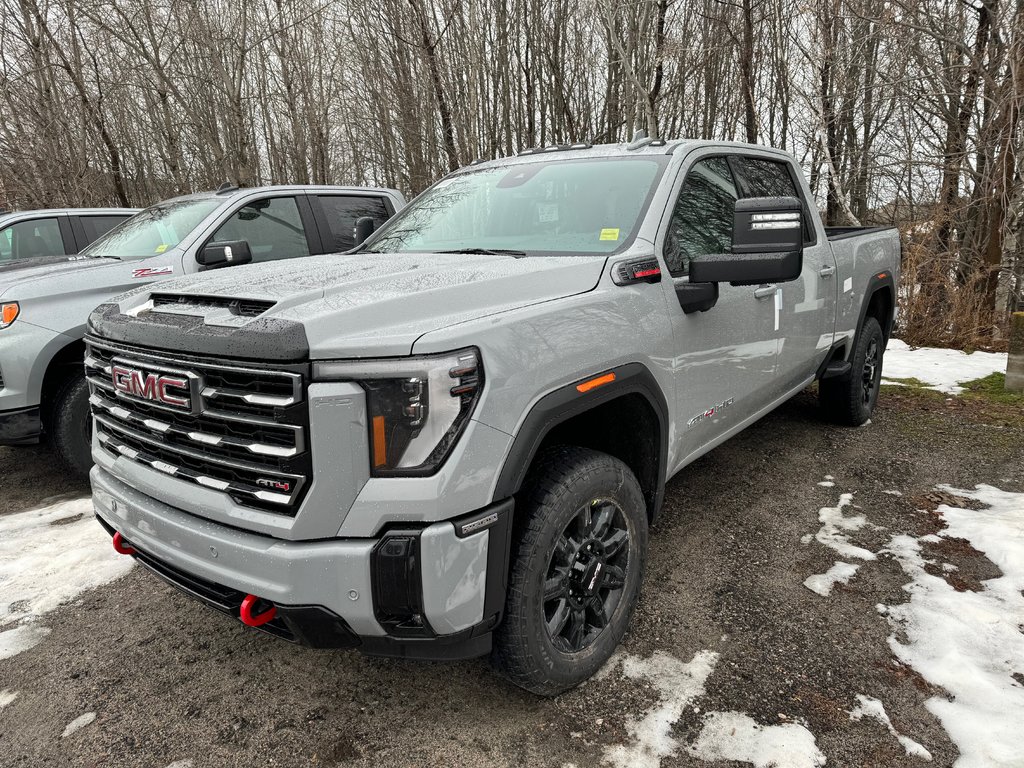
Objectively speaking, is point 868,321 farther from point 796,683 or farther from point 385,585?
point 385,585

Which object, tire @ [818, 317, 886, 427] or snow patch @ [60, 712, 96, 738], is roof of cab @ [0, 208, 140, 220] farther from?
tire @ [818, 317, 886, 427]

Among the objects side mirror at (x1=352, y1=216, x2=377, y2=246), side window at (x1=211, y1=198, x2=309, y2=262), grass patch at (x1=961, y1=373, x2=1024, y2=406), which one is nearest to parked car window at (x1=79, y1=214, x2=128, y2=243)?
side window at (x1=211, y1=198, x2=309, y2=262)

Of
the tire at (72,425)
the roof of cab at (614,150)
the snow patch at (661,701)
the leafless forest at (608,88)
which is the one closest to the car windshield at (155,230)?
the tire at (72,425)

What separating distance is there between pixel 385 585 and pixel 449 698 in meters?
0.85

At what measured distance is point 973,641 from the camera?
2570mm

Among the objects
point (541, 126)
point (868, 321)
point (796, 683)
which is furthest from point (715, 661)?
point (541, 126)

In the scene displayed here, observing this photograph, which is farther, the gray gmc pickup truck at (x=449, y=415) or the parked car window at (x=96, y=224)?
the parked car window at (x=96, y=224)

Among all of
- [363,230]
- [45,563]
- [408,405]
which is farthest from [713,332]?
[45,563]

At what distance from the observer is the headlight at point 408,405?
1761mm

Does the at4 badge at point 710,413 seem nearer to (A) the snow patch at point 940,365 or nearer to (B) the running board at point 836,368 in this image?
(B) the running board at point 836,368

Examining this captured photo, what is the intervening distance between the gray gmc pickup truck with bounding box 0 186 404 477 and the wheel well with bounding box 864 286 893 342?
3871 mm

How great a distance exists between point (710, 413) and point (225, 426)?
2096 mm

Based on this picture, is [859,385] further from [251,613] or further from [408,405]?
[251,613]

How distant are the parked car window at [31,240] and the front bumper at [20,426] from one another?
11.8 feet
